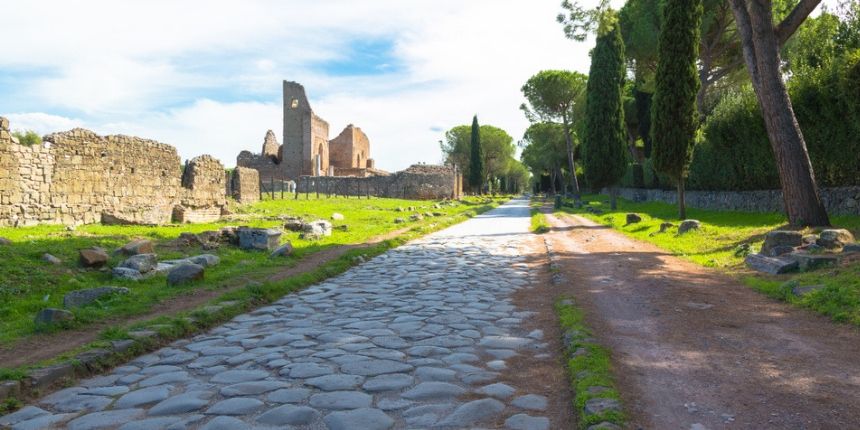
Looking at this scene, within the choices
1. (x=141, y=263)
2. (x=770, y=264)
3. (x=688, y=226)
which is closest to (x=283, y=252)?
(x=141, y=263)

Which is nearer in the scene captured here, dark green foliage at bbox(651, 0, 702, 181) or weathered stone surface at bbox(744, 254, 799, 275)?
weathered stone surface at bbox(744, 254, 799, 275)

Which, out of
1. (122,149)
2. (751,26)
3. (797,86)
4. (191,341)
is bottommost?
(191,341)

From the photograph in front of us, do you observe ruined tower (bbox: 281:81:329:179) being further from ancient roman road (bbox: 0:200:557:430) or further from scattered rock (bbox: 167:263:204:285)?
ancient roman road (bbox: 0:200:557:430)

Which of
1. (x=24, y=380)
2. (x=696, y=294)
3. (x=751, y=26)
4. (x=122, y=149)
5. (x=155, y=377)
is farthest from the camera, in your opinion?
(x=122, y=149)

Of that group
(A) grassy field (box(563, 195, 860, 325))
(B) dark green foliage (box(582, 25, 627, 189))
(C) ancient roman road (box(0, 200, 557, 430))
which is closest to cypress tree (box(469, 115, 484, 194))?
(B) dark green foliage (box(582, 25, 627, 189))

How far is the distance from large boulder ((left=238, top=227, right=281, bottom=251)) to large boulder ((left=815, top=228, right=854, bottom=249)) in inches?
404

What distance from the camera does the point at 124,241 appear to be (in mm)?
11445

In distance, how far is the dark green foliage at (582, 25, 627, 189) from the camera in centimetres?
2780

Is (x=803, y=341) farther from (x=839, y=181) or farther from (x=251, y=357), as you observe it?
(x=839, y=181)

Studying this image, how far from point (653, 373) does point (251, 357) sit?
3.20m

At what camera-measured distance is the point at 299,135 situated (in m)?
46.8

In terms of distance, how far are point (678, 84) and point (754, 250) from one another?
963 cm

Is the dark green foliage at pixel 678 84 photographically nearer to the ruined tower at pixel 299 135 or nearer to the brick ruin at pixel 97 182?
the brick ruin at pixel 97 182

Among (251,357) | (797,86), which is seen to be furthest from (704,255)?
(251,357)
